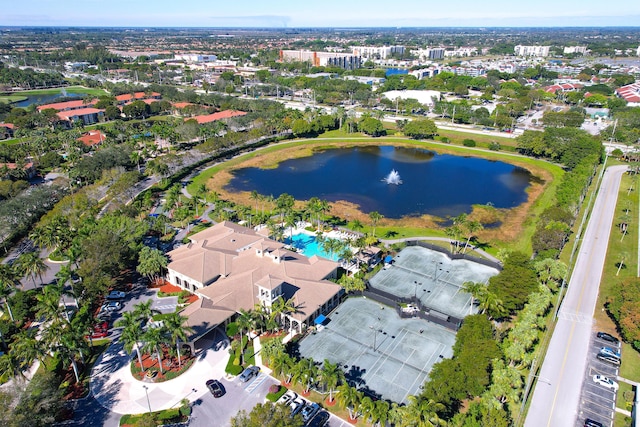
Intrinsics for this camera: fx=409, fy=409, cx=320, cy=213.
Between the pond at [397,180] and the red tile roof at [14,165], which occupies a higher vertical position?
the red tile roof at [14,165]

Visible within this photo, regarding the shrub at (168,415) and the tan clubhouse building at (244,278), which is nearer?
the shrub at (168,415)

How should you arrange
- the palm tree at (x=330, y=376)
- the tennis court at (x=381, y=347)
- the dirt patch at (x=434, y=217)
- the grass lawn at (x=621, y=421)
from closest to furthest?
the grass lawn at (x=621, y=421), the palm tree at (x=330, y=376), the tennis court at (x=381, y=347), the dirt patch at (x=434, y=217)

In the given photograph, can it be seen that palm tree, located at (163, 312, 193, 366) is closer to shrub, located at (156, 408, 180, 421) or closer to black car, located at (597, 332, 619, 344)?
shrub, located at (156, 408, 180, 421)

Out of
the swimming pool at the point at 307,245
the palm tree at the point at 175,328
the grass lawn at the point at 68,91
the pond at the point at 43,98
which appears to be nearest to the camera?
the palm tree at the point at 175,328

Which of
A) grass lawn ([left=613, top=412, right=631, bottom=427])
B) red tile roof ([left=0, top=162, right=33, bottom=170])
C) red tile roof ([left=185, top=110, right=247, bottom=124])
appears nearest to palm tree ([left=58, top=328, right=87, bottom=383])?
grass lawn ([left=613, top=412, right=631, bottom=427])

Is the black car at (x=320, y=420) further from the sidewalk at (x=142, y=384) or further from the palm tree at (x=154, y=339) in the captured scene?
the palm tree at (x=154, y=339)

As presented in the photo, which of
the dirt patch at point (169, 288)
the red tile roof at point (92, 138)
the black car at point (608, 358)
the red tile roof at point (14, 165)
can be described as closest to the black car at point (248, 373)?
the dirt patch at point (169, 288)
